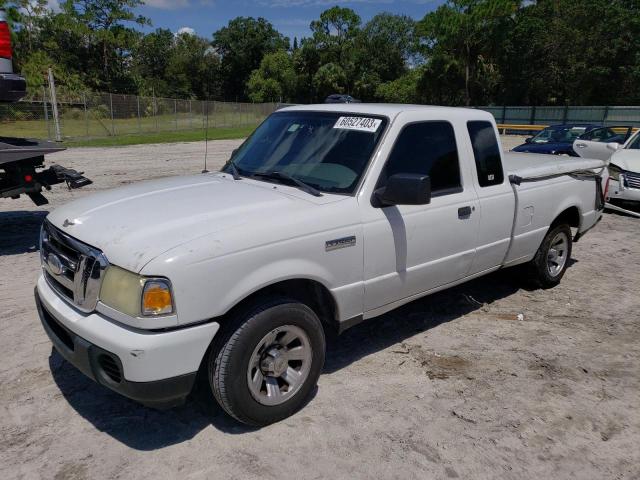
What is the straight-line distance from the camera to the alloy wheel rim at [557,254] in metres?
5.74

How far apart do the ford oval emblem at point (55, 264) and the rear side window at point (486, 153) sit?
3224mm

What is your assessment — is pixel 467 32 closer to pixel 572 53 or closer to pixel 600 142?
pixel 572 53

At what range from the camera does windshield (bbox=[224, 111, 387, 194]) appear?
12.1 ft

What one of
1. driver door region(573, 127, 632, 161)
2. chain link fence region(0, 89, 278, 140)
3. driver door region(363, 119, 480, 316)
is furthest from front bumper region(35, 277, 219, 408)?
chain link fence region(0, 89, 278, 140)

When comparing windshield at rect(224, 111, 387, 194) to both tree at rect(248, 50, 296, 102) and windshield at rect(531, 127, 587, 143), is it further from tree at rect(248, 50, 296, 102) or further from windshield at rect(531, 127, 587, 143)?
tree at rect(248, 50, 296, 102)

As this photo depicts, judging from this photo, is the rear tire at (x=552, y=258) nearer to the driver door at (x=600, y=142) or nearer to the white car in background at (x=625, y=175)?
the white car in background at (x=625, y=175)

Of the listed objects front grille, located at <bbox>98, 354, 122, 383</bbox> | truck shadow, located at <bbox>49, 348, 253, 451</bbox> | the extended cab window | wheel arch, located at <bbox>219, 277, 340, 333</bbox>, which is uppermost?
the extended cab window

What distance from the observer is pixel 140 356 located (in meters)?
2.63

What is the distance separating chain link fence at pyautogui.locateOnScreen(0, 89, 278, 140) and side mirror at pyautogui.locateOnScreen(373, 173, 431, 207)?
1689 centimetres

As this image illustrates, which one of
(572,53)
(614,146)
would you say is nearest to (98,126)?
(614,146)

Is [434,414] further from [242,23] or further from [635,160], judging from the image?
[242,23]

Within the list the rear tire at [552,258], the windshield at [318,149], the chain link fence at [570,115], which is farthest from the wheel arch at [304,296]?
the chain link fence at [570,115]

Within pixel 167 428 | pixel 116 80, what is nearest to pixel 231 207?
pixel 167 428

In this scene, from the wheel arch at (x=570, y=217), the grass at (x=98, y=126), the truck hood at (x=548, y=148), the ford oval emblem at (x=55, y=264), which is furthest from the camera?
the grass at (x=98, y=126)
